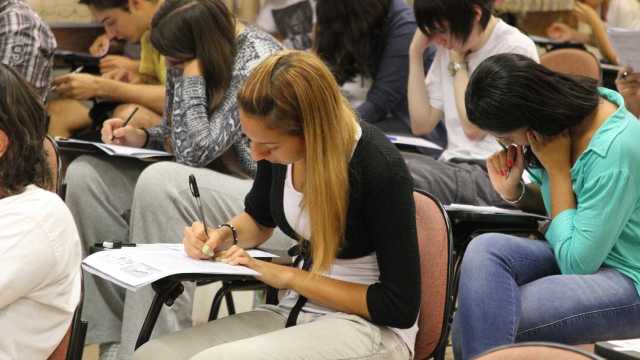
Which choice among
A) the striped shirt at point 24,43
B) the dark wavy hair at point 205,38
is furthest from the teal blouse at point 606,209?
the striped shirt at point 24,43

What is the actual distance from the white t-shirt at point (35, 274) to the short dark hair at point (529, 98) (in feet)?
3.35

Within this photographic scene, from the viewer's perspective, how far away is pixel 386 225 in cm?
214

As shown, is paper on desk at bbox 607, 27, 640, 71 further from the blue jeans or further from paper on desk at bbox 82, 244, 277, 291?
paper on desk at bbox 82, 244, 277, 291

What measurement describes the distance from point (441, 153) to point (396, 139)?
0.77 ft

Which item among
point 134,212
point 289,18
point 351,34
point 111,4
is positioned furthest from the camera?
point 289,18

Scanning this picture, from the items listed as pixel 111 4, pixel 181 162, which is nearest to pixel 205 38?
pixel 181 162

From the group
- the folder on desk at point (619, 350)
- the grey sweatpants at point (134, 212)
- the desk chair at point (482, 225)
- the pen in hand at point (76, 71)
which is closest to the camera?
the folder on desk at point (619, 350)

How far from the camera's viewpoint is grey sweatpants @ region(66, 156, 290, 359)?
10.4ft

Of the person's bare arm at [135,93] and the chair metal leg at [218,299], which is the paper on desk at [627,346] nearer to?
the chair metal leg at [218,299]

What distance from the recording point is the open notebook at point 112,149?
130 inches

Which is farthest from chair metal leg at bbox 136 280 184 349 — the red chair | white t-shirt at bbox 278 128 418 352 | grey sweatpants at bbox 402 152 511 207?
grey sweatpants at bbox 402 152 511 207

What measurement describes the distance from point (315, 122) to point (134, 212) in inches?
50.0

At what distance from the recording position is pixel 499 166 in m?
2.76

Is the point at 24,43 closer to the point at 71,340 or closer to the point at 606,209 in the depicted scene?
the point at 71,340
